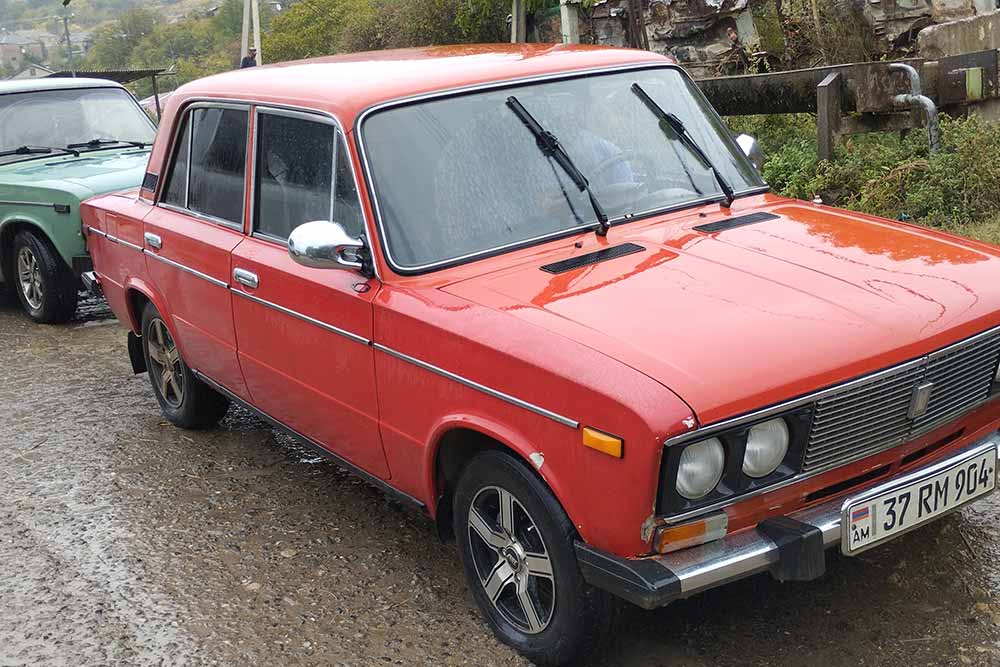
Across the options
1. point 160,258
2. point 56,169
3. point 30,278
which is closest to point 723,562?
point 160,258

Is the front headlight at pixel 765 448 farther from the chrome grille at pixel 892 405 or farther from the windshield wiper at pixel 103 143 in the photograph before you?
the windshield wiper at pixel 103 143

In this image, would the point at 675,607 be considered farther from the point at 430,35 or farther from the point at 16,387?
the point at 430,35

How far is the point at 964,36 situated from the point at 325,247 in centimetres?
815

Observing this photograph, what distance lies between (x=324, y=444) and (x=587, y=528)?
1625 millimetres

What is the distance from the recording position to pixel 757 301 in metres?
3.18

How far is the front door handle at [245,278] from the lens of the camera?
14.2ft

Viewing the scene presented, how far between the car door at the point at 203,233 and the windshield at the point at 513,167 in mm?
1065

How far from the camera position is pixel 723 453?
2.83 m

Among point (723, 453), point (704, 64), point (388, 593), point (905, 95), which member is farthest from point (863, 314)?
point (704, 64)

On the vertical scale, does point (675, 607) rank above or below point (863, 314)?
below

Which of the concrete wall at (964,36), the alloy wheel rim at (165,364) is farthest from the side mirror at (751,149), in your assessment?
the concrete wall at (964,36)

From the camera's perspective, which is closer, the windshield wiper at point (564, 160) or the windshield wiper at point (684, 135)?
the windshield wiper at point (564, 160)

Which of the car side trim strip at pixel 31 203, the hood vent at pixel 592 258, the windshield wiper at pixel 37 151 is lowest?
the car side trim strip at pixel 31 203

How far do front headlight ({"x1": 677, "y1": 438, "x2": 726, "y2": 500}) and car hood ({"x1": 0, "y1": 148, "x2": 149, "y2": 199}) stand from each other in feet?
18.1
